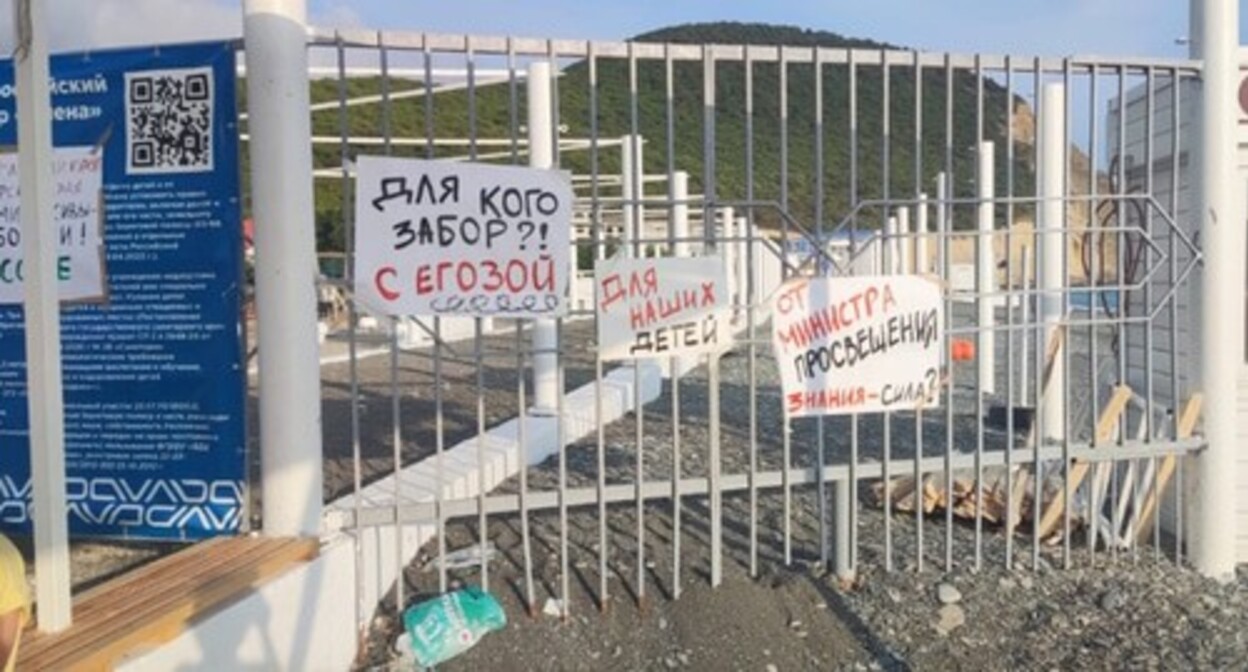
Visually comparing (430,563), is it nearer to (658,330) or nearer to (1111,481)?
(658,330)

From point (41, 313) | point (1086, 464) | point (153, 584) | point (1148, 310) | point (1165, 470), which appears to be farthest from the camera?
point (1165, 470)

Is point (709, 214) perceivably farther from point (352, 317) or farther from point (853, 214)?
point (352, 317)

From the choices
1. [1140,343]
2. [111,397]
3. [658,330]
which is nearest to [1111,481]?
[1140,343]

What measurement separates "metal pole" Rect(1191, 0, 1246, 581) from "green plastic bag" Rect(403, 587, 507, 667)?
Answer: 3.84m

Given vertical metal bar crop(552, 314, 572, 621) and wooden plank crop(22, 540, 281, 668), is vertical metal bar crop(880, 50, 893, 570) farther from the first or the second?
wooden plank crop(22, 540, 281, 668)

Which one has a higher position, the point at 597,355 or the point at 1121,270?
the point at 1121,270

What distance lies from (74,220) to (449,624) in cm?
232

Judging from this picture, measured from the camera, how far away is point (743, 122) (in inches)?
244

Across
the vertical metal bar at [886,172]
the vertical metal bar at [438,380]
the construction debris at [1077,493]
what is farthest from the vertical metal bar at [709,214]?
the vertical metal bar at [438,380]

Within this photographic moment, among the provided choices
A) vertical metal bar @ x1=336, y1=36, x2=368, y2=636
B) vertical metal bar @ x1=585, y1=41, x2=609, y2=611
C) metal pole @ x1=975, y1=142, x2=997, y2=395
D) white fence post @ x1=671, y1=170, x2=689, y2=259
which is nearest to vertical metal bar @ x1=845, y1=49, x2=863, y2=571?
metal pole @ x1=975, y1=142, x2=997, y2=395

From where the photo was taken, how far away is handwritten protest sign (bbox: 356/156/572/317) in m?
5.05

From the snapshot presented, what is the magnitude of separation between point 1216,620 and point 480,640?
347 centimetres

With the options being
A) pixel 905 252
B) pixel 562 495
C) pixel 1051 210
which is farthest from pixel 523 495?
pixel 1051 210

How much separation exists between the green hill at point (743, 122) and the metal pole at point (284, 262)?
0.95 m
